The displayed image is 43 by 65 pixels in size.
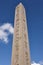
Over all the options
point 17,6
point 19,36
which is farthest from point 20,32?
point 17,6

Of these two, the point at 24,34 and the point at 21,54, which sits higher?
the point at 24,34

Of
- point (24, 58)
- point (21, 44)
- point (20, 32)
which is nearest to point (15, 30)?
point (20, 32)

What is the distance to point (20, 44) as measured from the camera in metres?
11.2

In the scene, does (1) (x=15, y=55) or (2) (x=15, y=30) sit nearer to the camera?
(1) (x=15, y=55)

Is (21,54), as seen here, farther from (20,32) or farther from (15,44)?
(20,32)

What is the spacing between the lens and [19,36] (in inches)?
457

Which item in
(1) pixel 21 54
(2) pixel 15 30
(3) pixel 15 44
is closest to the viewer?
(1) pixel 21 54

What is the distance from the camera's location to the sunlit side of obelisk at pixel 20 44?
10750mm

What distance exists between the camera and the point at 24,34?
39.2ft

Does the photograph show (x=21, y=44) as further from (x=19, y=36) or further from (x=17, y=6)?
(x=17, y=6)

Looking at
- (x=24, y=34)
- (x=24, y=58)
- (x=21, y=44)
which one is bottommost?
(x=24, y=58)

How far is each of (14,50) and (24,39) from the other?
1.06 meters

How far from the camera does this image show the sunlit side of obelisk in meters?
10.8

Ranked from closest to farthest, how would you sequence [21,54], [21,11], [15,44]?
[21,54]
[15,44]
[21,11]
